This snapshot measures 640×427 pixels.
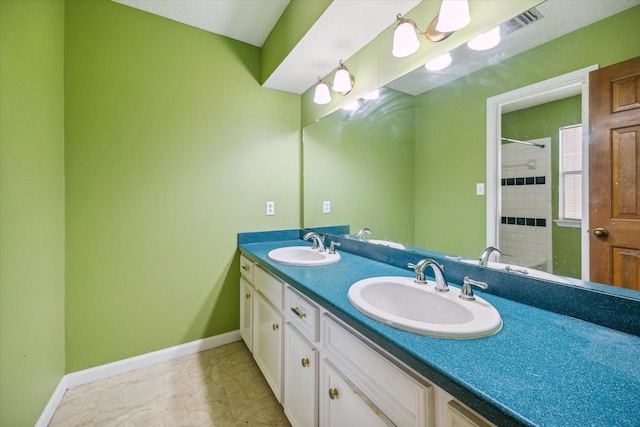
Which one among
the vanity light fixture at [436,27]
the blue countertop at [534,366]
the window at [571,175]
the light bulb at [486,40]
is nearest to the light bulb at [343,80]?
the vanity light fixture at [436,27]

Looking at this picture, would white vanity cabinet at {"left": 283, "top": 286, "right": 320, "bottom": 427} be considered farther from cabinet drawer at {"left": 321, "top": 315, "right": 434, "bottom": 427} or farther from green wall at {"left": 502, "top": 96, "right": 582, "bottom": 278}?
green wall at {"left": 502, "top": 96, "right": 582, "bottom": 278}

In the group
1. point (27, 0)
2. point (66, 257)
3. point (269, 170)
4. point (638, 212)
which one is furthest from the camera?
point (269, 170)

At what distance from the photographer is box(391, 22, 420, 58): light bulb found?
130cm

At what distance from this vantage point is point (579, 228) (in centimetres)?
83

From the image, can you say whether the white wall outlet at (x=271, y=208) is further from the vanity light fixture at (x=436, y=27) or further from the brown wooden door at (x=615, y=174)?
the brown wooden door at (x=615, y=174)

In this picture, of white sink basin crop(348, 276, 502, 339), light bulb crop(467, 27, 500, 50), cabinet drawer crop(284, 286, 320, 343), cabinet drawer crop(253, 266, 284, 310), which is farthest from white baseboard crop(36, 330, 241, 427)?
light bulb crop(467, 27, 500, 50)

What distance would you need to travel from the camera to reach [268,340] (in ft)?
5.18

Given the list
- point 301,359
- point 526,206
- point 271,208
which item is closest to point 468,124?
point 526,206

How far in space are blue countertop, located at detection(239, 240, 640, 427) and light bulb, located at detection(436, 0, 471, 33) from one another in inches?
43.8

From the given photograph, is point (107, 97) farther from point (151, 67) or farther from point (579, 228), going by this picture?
point (579, 228)

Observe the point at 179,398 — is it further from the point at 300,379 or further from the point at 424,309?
the point at 424,309

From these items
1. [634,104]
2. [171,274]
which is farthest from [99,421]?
[634,104]

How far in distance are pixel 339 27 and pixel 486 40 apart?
794mm

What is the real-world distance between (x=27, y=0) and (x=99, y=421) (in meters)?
2.11
